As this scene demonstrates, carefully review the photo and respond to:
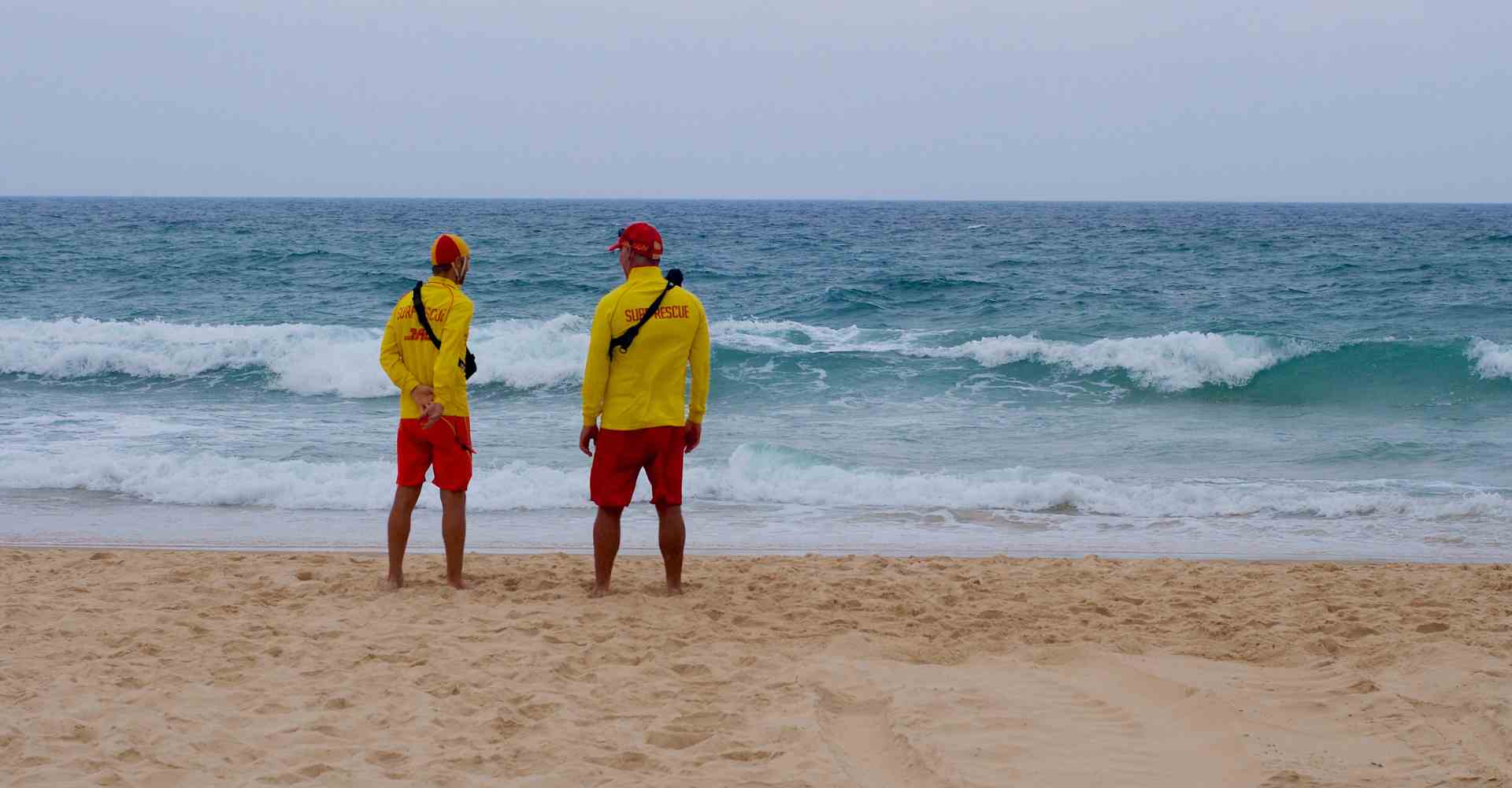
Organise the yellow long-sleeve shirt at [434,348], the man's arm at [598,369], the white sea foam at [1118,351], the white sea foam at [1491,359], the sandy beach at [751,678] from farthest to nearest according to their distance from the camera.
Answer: the white sea foam at [1118,351], the white sea foam at [1491,359], the yellow long-sleeve shirt at [434,348], the man's arm at [598,369], the sandy beach at [751,678]

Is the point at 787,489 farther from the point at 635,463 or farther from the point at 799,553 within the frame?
the point at 635,463

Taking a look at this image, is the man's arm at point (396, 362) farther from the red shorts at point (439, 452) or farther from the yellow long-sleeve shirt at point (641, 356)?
the yellow long-sleeve shirt at point (641, 356)

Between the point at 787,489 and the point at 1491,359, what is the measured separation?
10487 millimetres

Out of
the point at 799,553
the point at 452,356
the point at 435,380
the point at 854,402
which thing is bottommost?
the point at 799,553

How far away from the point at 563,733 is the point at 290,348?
12915mm

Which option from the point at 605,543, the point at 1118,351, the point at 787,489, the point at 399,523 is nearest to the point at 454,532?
the point at 399,523

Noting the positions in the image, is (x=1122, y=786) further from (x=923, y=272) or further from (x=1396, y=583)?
(x=923, y=272)

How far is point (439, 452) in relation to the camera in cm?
510

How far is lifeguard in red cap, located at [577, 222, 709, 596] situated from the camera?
15.8ft

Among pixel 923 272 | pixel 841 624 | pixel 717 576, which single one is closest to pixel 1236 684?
pixel 841 624

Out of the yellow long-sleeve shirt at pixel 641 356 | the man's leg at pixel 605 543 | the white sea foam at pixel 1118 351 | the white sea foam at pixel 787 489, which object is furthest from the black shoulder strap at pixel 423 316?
the white sea foam at pixel 1118 351

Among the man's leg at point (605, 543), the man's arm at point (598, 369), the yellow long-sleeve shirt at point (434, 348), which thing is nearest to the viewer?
the man's arm at point (598, 369)

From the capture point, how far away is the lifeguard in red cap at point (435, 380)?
4938 mm

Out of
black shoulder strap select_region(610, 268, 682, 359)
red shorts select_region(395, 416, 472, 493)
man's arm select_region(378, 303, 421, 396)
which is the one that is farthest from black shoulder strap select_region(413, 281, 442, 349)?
black shoulder strap select_region(610, 268, 682, 359)
